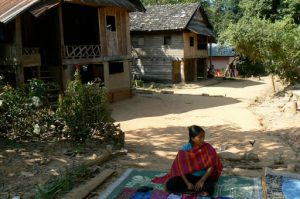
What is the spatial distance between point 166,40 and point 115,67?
9272 millimetres

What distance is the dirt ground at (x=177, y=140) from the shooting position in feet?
23.7

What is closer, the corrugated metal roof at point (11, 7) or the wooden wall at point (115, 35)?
the corrugated metal roof at point (11, 7)

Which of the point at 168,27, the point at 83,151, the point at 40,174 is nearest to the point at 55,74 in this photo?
the point at 83,151

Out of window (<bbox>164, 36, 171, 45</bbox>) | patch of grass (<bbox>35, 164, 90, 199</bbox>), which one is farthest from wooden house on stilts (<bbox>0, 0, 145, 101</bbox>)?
window (<bbox>164, 36, 171, 45</bbox>)

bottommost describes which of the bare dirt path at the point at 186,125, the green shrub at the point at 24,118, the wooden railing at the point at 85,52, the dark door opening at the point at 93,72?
the bare dirt path at the point at 186,125

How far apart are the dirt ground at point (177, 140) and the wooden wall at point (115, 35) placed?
2.51 m

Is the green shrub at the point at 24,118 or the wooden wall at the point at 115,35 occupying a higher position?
the wooden wall at the point at 115,35

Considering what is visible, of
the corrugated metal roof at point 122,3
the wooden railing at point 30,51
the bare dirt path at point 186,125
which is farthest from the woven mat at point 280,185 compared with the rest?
the corrugated metal roof at point 122,3

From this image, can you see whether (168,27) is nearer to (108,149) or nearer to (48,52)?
(48,52)

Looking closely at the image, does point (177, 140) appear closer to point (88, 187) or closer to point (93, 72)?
point (88, 187)

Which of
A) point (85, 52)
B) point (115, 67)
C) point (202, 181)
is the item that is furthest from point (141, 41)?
point (202, 181)

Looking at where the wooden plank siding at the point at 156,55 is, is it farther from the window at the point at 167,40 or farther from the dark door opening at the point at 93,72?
the dark door opening at the point at 93,72

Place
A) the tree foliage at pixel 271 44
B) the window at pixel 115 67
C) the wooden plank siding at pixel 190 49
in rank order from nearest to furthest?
the window at pixel 115 67 < the tree foliage at pixel 271 44 < the wooden plank siding at pixel 190 49

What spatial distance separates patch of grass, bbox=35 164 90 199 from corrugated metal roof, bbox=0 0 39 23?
7.45 metres
